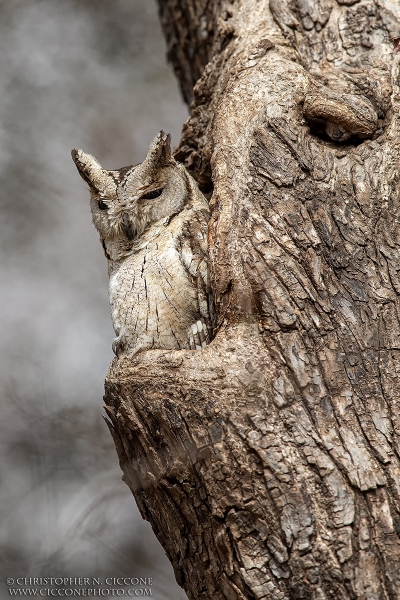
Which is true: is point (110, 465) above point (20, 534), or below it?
above

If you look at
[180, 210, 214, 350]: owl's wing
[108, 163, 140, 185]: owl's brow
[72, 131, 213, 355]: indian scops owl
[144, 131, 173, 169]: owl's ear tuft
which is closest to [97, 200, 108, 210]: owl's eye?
[72, 131, 213, 355]: indian scops owl

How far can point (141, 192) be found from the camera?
289 centimetres

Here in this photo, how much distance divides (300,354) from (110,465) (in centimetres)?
178

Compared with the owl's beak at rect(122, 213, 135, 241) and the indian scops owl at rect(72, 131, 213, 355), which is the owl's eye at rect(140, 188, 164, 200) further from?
the owl's beak at rect(122, 213, 135, 241)

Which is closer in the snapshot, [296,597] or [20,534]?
[296,597]

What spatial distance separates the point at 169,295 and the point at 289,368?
2.59 feet

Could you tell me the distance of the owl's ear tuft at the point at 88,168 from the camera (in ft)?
9.77

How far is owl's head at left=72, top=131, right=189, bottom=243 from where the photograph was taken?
2.87 m

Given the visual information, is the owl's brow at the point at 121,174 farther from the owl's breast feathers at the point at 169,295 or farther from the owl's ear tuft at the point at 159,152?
the owl's breast feathers at the point at 169,295

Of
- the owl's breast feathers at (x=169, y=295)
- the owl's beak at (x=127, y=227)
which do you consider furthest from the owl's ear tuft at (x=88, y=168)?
the owl's breast feathers at (x=169, y=295)

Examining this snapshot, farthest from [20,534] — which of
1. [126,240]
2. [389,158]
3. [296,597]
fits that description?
[389,158]

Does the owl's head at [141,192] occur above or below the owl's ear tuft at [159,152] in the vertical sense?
below

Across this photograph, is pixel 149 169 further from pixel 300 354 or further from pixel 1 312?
pixel 1 312

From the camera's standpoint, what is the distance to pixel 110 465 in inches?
134
